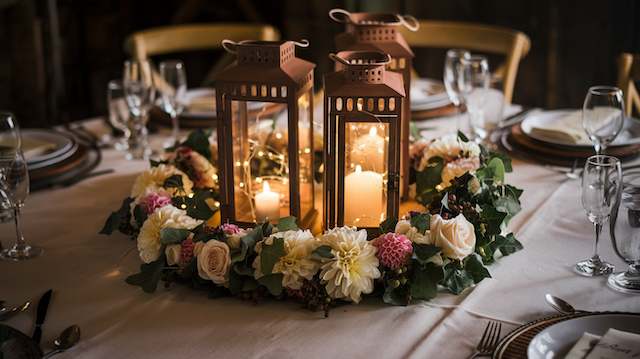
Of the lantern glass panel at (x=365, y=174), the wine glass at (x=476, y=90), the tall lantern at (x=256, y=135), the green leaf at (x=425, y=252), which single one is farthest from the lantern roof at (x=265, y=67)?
the wine glass at (x=476, y=90)

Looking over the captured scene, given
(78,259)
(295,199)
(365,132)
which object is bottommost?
(78,259)

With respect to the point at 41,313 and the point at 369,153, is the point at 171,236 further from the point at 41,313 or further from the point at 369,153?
the point at 369,153

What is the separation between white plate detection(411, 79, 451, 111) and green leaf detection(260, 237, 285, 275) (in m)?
1.05

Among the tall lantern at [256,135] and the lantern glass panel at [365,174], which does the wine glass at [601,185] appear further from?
the tall lantern at [256,135]

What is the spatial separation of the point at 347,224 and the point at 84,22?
3.20 metres

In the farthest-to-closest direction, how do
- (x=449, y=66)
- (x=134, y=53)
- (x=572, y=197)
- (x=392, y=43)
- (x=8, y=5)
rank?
(x=8, y=5)
(x=134, y=53)
(x=449, y=66)
(x=572, y=197)
(x=392, y=43)

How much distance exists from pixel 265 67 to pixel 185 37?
176 cm

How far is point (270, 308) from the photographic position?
1.32m

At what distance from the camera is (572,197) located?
1768 mm

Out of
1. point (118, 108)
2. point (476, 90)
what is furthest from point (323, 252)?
point (118, 108)

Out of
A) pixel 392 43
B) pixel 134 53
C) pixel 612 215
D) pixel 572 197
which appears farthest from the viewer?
pixel 134 53

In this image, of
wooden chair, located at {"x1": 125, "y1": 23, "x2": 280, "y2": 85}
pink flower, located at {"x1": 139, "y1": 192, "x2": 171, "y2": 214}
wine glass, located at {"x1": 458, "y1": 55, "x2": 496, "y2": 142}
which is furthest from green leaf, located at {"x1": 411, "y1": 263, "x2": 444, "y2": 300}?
wooden chair, located at {"x1": 125, "y1": 23, "x2": 280, "y2": 85}

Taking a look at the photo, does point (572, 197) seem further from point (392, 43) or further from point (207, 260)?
point (207, 260)

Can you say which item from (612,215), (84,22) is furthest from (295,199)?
(84,22)
